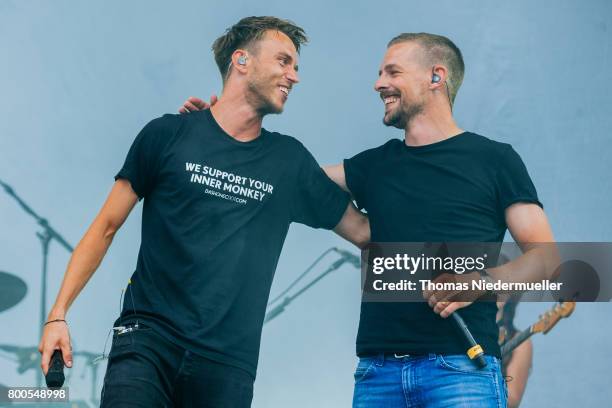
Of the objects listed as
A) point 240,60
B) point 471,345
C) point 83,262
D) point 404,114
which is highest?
point 240,60

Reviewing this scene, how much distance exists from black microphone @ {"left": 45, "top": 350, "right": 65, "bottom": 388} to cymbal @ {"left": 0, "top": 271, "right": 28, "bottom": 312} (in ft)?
6.25

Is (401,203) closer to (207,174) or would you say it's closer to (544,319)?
(207,174)

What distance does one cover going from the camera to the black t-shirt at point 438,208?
89.4 inches

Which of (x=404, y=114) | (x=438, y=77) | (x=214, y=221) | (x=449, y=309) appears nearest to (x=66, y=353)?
(x=214, y=221)

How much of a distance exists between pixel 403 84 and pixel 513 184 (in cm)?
52

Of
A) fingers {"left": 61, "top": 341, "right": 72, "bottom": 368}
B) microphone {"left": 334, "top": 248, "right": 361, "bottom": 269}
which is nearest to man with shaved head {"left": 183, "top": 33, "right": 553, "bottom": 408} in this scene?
fingers {"left": 61, "top": 341, "right": 72, "bottom": 368}

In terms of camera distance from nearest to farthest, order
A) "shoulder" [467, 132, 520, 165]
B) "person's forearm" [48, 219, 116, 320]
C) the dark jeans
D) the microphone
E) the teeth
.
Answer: the dark jeans, "person's forearm" [48, 219, 116, 320], "shoulder" [467, 132, 520, 165], the teeth, the microphone

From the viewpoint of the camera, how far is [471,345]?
2.19 m

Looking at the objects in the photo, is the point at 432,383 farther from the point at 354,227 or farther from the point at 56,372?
the point at 56,372

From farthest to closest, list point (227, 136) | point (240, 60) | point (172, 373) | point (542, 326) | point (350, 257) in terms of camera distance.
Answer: point (350, 257) → point (542, 326) → point (240, 60) → point (227, 136) → point (172, 373)

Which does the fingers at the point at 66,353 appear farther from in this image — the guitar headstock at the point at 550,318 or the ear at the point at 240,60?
the guitar headstock at the point at 550,318

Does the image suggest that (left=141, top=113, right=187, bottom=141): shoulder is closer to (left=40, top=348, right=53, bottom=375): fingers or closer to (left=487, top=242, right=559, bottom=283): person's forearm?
(left=40, top=348, right=53, bottom=375): fingers

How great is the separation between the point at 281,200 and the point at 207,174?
0.24 meters

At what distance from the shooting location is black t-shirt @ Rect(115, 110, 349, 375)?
7.53ft
